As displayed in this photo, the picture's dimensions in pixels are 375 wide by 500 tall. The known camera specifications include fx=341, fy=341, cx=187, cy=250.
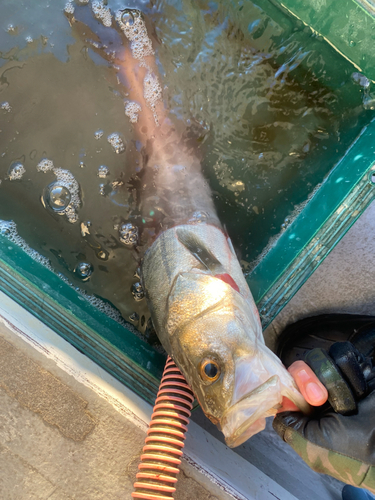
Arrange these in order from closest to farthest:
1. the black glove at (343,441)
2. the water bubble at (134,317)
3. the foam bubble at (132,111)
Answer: the black glove at (343,441) < the water bubble at (134,317) < the foam bubble at (132,111)

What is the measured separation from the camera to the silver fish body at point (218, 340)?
135 centimetres

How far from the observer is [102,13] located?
2254 mm

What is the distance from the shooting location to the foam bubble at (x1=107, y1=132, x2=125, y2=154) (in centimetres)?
224

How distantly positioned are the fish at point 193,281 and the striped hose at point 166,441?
0.14 metres

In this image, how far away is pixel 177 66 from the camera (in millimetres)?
2254

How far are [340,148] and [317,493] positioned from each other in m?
2.36

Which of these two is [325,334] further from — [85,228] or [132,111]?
[132,111]

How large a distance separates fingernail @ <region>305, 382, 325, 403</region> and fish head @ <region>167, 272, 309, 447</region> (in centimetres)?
4

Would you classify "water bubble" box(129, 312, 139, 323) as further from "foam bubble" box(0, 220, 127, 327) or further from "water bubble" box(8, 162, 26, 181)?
"water bubble" box(8, 162, 26, 181)


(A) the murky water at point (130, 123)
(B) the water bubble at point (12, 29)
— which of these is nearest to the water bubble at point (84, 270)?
(A) the murky water at point (130, 123)

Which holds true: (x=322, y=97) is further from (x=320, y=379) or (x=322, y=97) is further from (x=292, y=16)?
(x=320, y=379)

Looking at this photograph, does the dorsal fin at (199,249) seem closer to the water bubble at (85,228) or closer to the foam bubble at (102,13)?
the water bubble at (85,228)

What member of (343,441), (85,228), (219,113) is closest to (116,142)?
(85,228)

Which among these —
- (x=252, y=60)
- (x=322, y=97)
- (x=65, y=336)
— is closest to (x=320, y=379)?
(x=65, y=336)
